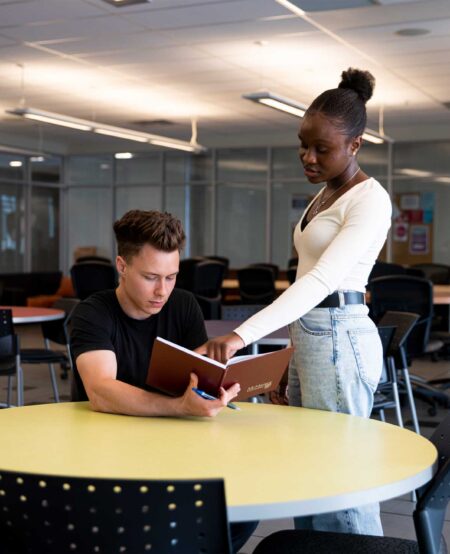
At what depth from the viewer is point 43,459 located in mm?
1725

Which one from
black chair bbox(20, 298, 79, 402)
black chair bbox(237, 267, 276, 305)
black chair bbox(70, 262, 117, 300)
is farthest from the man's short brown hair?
black chair bbox(237, 267, 276, 305)

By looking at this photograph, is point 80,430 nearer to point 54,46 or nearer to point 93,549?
point 93,549

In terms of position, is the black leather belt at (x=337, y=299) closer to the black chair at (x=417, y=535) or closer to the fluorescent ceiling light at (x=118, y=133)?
the black chair at (x=417, y=535)

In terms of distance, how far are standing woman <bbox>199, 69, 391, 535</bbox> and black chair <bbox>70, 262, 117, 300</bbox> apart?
283 inches

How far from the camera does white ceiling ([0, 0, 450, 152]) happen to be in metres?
6.57

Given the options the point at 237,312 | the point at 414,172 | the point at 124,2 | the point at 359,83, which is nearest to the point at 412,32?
the point at 124,2

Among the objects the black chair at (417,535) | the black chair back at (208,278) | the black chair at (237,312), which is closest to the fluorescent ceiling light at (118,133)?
the black chair back at (208,278)

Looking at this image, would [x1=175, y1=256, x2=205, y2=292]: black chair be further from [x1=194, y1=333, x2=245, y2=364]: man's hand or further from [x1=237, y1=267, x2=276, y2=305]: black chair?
[x1=194, y1=333, x2=245, y2=364]: man's hand

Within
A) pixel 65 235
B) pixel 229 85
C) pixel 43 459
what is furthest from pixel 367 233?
pixel 65 235

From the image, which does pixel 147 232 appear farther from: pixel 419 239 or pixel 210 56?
pixel 419 239

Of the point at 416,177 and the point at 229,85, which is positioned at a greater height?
the point at 229,85

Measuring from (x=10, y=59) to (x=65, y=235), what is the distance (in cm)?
751

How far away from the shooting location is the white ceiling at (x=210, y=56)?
259 inches

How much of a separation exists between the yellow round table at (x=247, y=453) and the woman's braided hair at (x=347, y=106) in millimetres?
772
